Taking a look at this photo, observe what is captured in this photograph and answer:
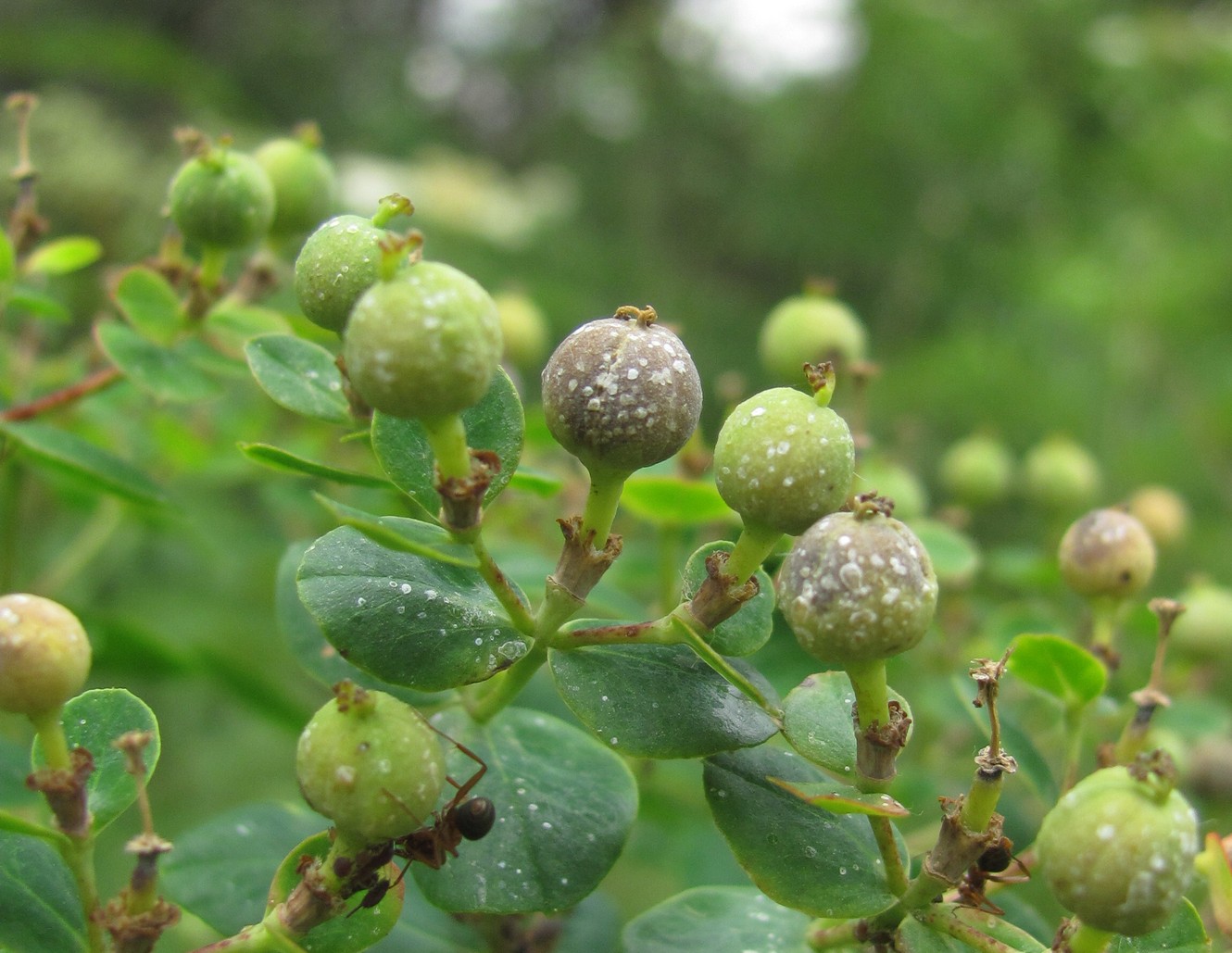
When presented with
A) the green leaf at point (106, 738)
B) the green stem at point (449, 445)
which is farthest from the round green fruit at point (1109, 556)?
the green leaf at point (106, 738)

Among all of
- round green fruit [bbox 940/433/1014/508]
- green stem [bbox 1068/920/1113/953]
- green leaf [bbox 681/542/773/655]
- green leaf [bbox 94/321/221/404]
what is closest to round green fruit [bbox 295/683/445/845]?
green leaf [bbox 681/542/773/655]

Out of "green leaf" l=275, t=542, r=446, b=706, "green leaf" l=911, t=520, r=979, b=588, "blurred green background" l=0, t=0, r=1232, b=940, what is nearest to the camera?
"green leaf" l=275, t=542, r=446, b=706

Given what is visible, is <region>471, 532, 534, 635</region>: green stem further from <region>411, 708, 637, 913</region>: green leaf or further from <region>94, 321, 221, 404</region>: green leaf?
<region>94, 321, 221, 404</region>: green leaf

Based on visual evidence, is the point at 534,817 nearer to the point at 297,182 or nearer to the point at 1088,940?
the point at 1088,940

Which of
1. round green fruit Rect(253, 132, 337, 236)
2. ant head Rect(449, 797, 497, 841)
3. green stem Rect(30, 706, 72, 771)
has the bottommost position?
green stem Rect(30, 706, 72, 771)

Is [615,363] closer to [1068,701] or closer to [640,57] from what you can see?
[1068,701]

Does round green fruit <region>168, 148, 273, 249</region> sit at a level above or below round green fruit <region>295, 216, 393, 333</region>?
above
